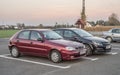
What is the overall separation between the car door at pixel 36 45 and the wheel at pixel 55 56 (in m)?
0.42

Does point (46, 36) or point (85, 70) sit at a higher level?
point (46, 36)

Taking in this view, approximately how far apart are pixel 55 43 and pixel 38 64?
4.05 ft

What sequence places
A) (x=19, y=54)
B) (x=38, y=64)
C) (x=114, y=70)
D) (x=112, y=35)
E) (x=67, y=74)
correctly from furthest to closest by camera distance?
(x=112, y=35) < (x=19, y=54) < (x=38, y=64) < (x=114, y=70) < (x=67, y=74)

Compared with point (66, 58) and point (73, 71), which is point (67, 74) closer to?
point (73, 71)

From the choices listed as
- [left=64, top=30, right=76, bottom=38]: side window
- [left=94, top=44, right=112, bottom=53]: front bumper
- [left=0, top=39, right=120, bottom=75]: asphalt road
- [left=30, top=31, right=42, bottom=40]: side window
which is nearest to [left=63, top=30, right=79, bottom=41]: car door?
[left=64, top=30, right=76, bottom=38]: side window

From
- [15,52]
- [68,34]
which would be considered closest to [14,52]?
[15,52]

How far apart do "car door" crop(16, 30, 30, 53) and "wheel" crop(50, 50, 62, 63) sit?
5.07ft

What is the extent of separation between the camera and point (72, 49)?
11156 millimetres

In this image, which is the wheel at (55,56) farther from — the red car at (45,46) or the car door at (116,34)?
the car door at (116,34)

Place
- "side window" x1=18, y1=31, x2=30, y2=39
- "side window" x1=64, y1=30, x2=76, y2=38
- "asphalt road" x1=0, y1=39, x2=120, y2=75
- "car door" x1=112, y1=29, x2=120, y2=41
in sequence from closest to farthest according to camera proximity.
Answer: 1. "asphalt road" x1=0, y1=39, x2=120, y2=75
2. "side window" x1=18, y1=31, x2=30, y2=39
3. "side window" x1=64, y1=30, x2=76, y2=38
4. "car door" x1=112, y1=29, x2=120, y2=41

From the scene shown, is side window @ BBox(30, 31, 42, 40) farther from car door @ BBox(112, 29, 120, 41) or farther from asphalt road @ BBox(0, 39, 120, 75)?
car door @ BBox(112, 29, 120, 41)

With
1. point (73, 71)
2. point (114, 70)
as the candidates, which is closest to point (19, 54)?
point (73, 71)

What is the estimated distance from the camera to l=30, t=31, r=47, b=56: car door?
1179 centimetres

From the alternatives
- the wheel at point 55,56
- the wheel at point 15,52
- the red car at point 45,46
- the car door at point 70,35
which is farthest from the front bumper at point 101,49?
the wheel at point 15,52
